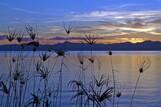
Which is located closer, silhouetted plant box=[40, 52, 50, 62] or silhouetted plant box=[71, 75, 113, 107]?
silhouetted plant box=[71, 75, 113, 107]

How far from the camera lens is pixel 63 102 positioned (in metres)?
19.1

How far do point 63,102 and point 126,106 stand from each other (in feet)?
10.2

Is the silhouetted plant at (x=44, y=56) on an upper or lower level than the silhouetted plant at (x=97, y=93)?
upper

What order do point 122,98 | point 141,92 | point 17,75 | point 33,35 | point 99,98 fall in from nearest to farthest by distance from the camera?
point 99,98
point 33,35
point 17,75
point 122,98
point 141,92

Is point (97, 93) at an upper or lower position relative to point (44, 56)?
lower

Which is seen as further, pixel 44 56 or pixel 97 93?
pixel 44 56

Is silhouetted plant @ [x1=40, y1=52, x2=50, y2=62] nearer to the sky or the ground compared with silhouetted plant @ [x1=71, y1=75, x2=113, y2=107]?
nearer to the sky

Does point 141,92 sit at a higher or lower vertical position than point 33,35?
lower

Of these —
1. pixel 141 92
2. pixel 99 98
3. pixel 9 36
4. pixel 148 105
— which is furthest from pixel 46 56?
pixel 141 92

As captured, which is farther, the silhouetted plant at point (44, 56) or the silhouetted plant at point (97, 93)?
the silhouetted plant at point (44, 56)

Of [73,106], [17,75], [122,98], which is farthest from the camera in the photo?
[122,98]

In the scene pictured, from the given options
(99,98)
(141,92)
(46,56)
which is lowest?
(141,92)

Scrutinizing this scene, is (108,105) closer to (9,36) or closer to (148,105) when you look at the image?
(148,105)

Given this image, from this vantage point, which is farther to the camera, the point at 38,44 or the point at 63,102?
the point at 63,102
